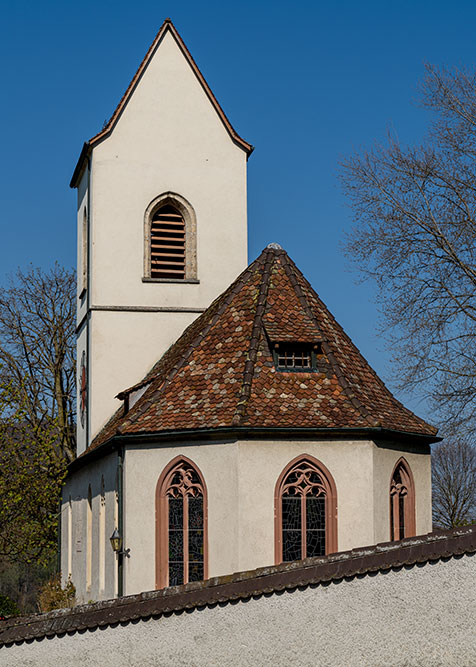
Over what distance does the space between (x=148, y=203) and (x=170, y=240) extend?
3.66ft

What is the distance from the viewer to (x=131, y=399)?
23.9 metres

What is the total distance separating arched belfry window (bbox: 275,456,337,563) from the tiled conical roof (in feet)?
3.13

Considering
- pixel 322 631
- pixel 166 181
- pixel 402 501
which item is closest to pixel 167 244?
pixel 166 181

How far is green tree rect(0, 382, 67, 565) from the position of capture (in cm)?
3091

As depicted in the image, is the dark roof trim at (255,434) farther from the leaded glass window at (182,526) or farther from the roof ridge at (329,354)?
the leaded glass window at (182,526)

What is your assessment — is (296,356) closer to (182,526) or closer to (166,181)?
(182,526)

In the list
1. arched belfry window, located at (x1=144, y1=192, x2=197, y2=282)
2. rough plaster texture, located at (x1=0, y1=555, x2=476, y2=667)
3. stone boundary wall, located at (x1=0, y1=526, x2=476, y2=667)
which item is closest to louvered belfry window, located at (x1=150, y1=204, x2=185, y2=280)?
arched belfry window, located at (x1=144, y1=192, x2=197, y2=282)

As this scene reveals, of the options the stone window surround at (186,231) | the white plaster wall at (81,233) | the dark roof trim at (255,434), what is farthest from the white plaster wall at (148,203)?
the dark roof trim at (255,434)

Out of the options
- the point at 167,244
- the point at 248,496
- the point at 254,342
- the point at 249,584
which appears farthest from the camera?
the point at 167,244

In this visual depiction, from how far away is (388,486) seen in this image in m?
20.1

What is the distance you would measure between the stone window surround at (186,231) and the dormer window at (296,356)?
679 centimetres

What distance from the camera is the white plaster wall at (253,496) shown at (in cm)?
1894

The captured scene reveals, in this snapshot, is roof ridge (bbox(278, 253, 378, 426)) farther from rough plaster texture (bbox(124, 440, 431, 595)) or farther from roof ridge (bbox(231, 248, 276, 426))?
rough plaster texture (bbox(124, 440, 431, 595))

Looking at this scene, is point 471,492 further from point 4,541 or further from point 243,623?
point 243,623
